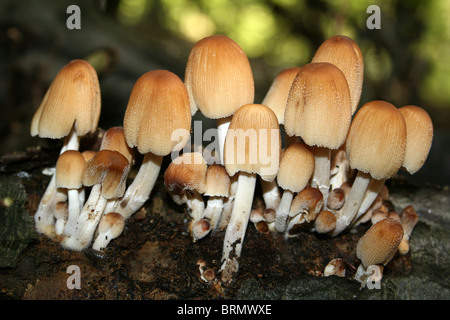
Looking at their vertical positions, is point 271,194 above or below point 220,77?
below

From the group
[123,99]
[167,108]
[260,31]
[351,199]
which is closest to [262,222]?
[351,199]

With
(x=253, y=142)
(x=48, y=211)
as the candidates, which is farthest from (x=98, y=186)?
(x=253, y=142)

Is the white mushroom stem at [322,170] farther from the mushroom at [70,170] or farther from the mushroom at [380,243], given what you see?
the mushroom at [70,170]

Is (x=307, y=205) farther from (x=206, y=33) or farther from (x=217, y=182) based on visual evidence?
(x=206, y=33)

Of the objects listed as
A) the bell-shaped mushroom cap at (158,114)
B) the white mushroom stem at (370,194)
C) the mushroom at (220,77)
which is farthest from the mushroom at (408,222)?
the bell-shaped mushroom cap at (158,114)

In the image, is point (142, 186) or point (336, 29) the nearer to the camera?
point (142, 186)

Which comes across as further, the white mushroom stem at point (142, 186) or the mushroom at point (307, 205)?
the white mushroom stem at point (142, 186)

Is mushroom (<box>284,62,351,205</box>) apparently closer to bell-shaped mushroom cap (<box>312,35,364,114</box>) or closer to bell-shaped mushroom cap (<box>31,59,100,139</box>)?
bell-shaped mushroom cap (<box>312,35,364,114</box>)
